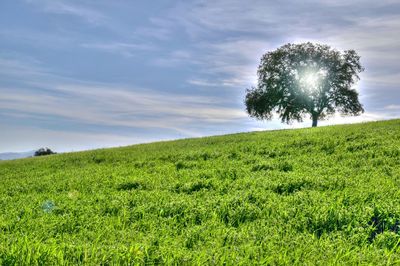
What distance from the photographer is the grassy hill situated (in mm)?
5414

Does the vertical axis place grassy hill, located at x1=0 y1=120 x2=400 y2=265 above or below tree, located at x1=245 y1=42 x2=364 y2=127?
below

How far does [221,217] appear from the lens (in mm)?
7711

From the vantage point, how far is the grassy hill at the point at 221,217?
17.8 ft

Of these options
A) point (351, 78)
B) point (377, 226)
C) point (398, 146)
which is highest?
point (351, 78)

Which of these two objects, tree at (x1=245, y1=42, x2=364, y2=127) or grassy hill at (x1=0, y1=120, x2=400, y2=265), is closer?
grassy hill at (x1=0, y1=120, x2=400, y2=265)

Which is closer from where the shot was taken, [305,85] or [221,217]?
[221,217]

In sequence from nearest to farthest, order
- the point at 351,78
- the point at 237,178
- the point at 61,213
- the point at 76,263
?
the point at 76,263 < the point at 61,213 < the point at 237,178 < the point at 351,78

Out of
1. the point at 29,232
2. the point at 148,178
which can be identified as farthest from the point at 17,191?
the point at 29,232

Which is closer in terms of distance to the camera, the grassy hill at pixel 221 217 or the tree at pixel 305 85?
the grassy hill at pixel 221 217

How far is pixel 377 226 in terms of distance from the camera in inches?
275

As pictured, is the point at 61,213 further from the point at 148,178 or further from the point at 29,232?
the point at 148,178

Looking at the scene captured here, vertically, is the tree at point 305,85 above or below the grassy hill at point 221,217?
above

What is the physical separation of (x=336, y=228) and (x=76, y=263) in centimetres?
446

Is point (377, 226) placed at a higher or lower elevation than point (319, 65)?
lower
